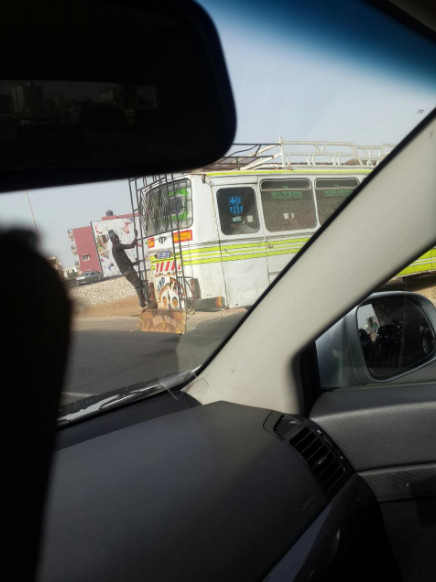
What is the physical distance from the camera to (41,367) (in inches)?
28.2

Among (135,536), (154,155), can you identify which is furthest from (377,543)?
(154,155)

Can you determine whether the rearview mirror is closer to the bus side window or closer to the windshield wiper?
the windshield wiper

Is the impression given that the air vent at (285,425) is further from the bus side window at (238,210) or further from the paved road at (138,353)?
the bus side window at (238,210)

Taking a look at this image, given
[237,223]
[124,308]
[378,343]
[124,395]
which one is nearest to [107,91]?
[124,395]

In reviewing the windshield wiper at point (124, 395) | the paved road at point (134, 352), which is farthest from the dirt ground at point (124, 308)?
the windshield wiper at point (124, 395)

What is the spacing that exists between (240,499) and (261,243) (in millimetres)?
5564

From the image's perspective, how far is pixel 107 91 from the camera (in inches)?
53.2

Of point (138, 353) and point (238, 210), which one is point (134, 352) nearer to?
point (138, 353)

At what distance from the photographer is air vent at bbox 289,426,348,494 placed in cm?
206

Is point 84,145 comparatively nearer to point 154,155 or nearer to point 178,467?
point 154,155

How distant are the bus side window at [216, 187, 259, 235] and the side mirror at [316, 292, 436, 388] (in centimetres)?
474

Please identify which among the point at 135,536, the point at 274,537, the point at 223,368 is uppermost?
the point at 223,368

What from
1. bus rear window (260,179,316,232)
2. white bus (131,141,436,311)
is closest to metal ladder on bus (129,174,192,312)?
white bus (131,141,436,311)

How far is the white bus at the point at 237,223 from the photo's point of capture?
4.79 m
